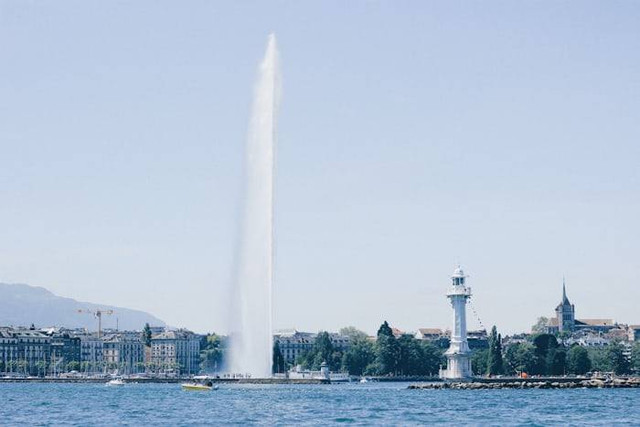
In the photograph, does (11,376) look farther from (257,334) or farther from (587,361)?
(257,334)

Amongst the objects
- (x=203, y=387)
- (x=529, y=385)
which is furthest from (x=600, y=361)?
(x=203, y=387)

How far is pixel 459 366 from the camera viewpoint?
143m

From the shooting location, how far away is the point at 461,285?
142 metres

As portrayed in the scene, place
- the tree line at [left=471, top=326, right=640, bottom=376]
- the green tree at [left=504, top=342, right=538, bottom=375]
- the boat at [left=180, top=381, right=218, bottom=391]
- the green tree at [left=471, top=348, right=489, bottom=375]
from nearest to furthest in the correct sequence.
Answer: the boat at [left=180, top=381, right=218, bottom=391], the tree line at [left=471, top=326, right=640, bottom=376], the green tree at [left=471, top=348, right=489, bottom=375], the green tree at [left=504, top=342, right=538, bottom=375]

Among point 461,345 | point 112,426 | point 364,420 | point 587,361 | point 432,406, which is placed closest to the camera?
point 112,426

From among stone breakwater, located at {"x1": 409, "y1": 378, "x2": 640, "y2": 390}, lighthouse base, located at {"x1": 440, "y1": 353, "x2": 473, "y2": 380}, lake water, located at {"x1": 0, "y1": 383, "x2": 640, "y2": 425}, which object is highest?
lighthouse base, located at {"x1": 440, "y1": 353, "x2": 473, "y2": 380}

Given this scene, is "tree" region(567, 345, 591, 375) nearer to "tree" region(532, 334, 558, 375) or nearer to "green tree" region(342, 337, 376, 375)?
"tree" region(532, 334, 558, 375)

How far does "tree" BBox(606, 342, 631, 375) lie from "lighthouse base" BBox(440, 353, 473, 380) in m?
22.5

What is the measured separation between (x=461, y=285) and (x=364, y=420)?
80405mm

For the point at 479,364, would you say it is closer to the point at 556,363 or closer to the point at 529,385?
the point at 556,363

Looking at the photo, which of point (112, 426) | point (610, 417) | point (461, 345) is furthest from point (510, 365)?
point (112, 426)

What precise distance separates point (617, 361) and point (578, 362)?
17.5ft

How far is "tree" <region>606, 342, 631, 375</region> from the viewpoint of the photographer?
158m

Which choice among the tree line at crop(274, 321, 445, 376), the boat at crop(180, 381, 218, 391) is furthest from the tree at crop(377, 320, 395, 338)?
the boat at crop(180, 381, 218, 391)
